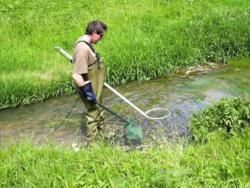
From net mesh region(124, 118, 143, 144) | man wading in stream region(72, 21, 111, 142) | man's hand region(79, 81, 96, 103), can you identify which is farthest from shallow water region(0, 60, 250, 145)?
man's hand region(79, 81, 96, 103)

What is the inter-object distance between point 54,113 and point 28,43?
3.58 meters

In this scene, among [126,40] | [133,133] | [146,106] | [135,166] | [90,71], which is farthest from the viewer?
[126,40]

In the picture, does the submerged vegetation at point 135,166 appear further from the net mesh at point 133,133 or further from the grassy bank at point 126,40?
the grassy bank at point 126,40

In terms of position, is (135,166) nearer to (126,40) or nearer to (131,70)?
(131,70)

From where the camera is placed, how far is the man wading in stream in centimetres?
834

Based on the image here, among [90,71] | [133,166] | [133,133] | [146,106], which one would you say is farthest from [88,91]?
[146,106]

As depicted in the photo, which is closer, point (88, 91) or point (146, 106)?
point (88, 91)

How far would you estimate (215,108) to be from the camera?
8.71m

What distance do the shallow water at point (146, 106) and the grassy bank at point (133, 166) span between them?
191cm

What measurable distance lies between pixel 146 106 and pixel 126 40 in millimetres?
2733

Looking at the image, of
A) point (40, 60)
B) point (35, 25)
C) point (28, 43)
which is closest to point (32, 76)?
A: point (40, 60)

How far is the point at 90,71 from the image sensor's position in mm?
8727

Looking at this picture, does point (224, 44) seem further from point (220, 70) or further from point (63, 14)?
point (63, 14)

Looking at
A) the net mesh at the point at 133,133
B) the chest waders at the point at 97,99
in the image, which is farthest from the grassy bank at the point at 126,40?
the net mesh at the point at 133,133
